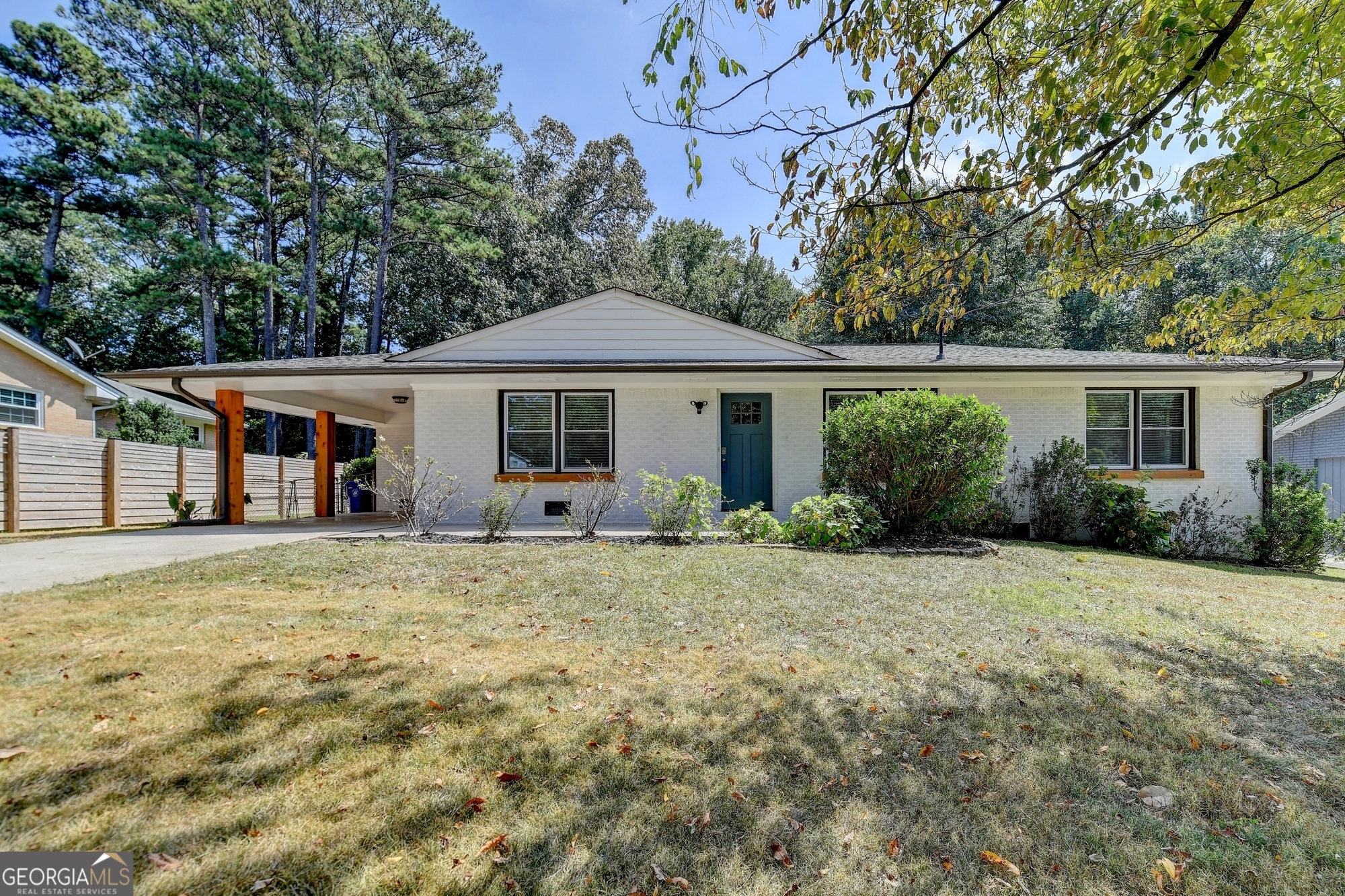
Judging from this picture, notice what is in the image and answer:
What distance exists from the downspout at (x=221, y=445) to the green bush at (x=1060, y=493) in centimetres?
1419

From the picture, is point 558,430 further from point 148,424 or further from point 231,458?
point 148,424

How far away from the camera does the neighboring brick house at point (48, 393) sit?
1310 cm

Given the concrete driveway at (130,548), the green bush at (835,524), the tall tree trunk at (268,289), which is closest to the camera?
the concrete driveway at (130,548)

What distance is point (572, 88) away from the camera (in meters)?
8.80

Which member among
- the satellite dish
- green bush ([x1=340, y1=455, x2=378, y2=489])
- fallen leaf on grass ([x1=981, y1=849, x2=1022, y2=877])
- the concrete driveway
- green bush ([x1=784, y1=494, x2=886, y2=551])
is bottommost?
fallen leaf on grass ([x1=981, y1=849, x2=1022, y2=877])

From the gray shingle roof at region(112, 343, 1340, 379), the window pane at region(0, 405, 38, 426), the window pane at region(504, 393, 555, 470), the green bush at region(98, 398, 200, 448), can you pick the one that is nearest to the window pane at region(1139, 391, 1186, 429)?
the gray shingle roof at region(112, 343, 1340, 379)

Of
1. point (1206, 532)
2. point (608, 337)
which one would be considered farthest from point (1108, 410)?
point (608, 337)

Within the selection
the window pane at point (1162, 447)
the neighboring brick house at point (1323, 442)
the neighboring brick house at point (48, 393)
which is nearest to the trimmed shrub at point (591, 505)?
the window pane at point (1162, 447)

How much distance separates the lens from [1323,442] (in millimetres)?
16578

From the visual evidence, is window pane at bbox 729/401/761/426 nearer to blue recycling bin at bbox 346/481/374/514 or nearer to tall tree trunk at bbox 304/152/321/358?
blue recycling bin at bbox 346/481/374/514

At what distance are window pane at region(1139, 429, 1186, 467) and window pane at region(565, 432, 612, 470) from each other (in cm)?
965

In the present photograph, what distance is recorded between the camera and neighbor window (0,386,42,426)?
12.9m

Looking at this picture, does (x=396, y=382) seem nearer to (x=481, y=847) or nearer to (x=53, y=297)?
(x=481, y=847)

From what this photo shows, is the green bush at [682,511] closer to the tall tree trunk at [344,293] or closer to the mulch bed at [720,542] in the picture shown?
the mulch bed at [720,542]
